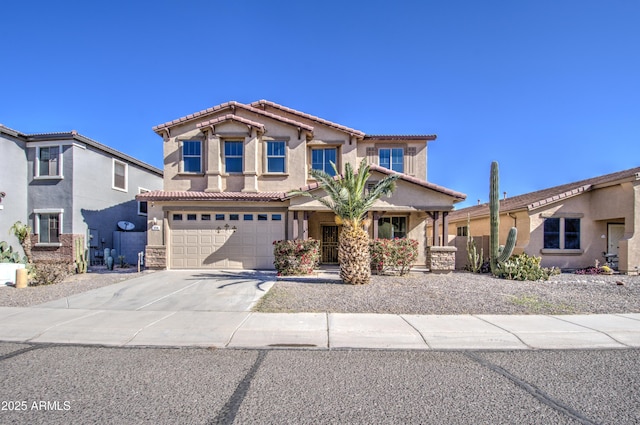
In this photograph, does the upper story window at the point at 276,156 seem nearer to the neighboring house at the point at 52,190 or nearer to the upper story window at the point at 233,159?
the upper story window at the point at 233,159

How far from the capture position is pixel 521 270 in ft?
42.2

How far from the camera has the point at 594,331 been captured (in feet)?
20.6

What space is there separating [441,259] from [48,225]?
60.3 ft

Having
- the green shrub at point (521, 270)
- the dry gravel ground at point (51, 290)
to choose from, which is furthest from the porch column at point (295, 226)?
the green shrub at point (521, 270)

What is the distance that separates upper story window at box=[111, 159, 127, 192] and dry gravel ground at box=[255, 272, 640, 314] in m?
12.4

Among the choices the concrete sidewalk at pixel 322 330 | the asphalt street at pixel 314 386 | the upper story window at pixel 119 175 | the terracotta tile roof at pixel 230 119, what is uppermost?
the terracotta tile roof at pixel 230 119

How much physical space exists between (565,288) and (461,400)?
9.64 meters

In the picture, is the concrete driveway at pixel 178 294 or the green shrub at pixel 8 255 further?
the green shrub at pixel 8 255

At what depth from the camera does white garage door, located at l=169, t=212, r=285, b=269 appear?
14.6m

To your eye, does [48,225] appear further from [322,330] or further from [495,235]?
[495,235]

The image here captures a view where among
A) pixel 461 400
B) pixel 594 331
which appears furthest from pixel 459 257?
pixel 461 400

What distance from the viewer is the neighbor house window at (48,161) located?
1546cm

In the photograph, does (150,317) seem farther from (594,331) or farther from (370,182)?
(370,182)

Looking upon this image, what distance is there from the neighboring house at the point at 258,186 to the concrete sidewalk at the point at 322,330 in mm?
7017
